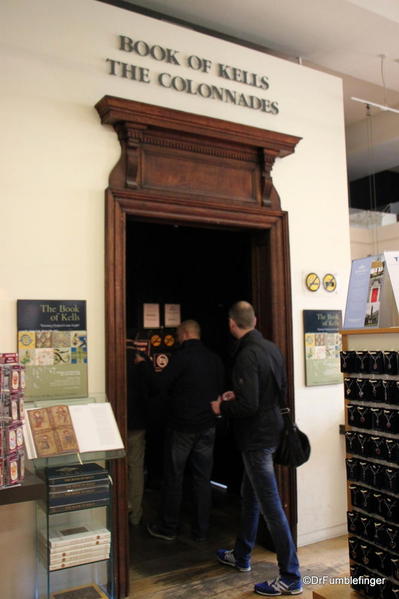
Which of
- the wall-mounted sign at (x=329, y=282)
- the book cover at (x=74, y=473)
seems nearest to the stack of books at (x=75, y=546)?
the book cover at (x=74, y=473)

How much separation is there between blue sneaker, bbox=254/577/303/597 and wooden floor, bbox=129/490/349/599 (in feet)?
0.17

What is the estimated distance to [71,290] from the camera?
10.7ft

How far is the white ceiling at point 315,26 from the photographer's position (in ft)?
12.9

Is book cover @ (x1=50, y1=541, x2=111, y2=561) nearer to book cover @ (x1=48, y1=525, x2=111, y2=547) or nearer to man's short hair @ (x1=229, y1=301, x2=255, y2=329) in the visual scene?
book cover @ (x1=48, y1=525, x2=111, y2=547)

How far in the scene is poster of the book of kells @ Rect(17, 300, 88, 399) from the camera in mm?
3094

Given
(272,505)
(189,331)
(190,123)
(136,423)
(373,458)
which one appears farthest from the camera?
(136,423)

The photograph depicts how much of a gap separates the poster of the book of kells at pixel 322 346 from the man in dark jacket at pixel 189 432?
77 centimetres

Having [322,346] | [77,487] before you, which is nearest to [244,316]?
[322,346]

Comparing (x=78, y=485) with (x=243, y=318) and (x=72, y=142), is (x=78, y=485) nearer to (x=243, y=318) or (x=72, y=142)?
(x=243, y=318)

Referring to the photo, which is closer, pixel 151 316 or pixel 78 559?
pixel 78 559

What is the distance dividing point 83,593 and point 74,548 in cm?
28

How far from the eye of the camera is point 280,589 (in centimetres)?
325

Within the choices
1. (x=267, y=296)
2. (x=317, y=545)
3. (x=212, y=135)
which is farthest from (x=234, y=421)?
(x=212, y=135)

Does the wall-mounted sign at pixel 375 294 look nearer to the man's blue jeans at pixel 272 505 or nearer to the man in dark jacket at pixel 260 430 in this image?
the man in dark jacket at pixel 260 430
